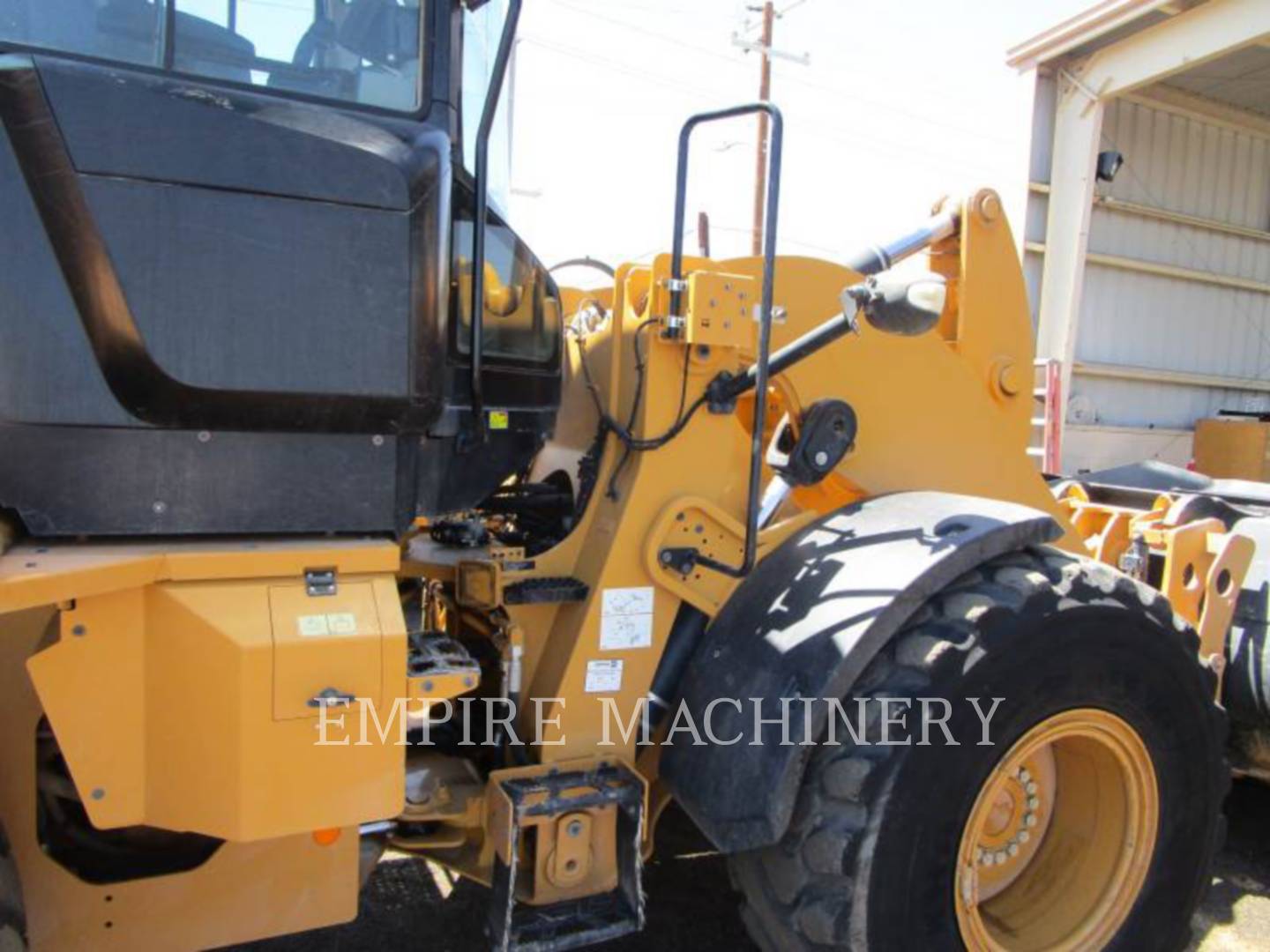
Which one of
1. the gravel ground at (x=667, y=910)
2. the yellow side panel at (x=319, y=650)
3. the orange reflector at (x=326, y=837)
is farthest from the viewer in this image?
the gravel ground at (x=667, y=910)

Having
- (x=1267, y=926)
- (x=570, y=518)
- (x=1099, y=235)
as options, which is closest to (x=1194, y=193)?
(x=1099, y=235)

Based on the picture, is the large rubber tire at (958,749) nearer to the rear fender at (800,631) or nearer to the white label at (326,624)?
the rear fender at (800,631)

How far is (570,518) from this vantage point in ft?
8.89

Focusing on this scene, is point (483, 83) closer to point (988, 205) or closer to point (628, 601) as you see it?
point (628, 601)

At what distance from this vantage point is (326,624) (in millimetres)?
1869

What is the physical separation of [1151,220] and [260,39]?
11.2 meters

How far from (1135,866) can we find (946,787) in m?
0.77

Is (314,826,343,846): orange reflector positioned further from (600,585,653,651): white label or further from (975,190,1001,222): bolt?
(975,190,1001,222): bolt

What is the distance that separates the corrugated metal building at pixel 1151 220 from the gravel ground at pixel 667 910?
7.28 metres

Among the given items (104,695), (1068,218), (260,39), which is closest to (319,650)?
(104,695)

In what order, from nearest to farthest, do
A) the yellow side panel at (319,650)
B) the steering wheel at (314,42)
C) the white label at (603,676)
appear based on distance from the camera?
the yellow side panel at (319,650) → the steering wheel at (314,42) → the white label at (603,676)

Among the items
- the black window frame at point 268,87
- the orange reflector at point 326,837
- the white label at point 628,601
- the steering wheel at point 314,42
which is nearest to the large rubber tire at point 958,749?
the white label at point 628,601

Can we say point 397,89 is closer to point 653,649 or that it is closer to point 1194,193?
point 653,649

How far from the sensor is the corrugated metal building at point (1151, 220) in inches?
364
